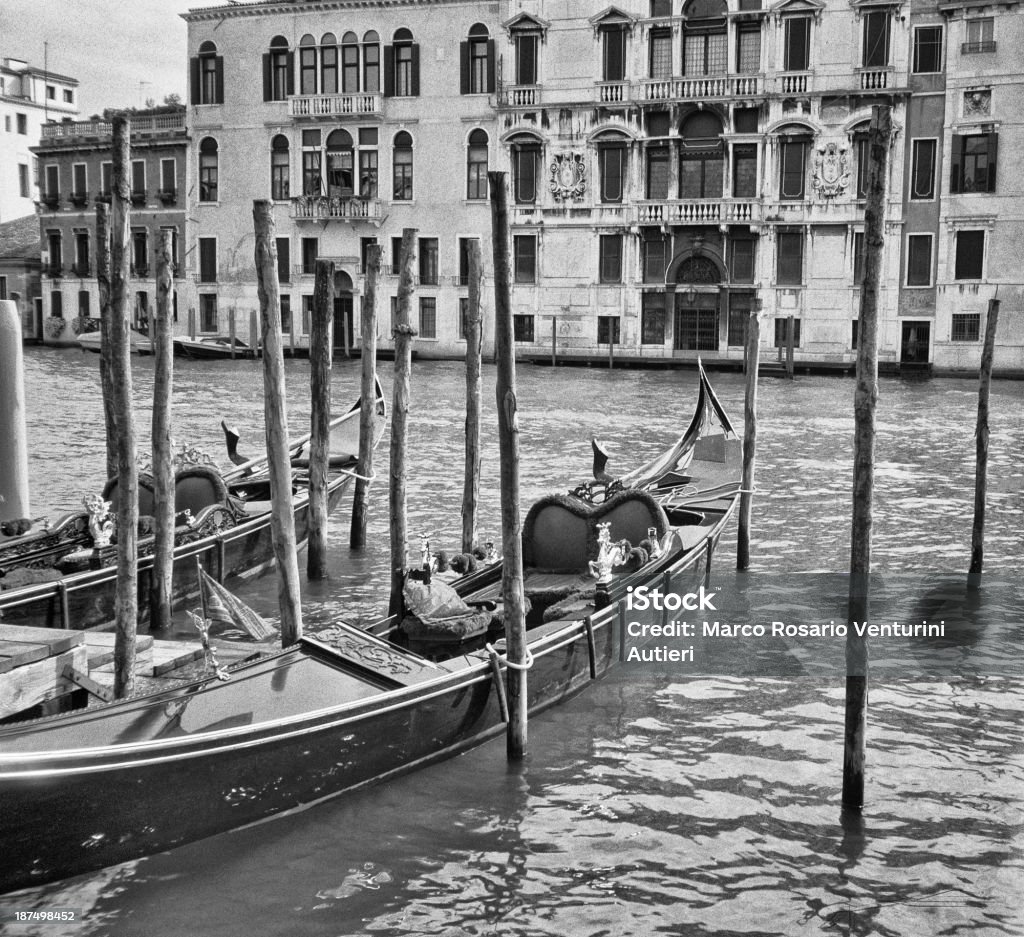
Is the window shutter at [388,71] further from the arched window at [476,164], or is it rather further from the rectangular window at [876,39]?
the rectangular window at [876,39]

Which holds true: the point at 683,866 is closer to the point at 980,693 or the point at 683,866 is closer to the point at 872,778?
the point at 872,778

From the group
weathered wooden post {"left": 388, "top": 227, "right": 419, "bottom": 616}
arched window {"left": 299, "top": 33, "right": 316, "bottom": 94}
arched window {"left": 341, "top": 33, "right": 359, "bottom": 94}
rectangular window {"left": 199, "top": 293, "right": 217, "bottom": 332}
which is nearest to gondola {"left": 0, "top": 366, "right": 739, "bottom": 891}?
weathered wooden post {"left": 388, "top": 227, "right": 419, "bottom": 616}

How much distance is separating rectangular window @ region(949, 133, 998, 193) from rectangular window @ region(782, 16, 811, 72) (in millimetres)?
3013

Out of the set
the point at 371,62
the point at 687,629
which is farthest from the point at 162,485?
the point at 371,62

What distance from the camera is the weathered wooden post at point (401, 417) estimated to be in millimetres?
6180

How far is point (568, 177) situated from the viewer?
24266 mm

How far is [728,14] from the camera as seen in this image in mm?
22875

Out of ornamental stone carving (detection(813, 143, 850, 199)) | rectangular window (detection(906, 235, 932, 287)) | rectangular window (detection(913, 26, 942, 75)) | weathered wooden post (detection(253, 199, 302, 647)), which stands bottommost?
weathered wooden post (detection(253, 199, 302, 647))

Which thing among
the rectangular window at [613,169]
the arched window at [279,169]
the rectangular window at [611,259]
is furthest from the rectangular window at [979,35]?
the arched window at [279,169]

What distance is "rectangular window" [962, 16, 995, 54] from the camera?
70.0ft

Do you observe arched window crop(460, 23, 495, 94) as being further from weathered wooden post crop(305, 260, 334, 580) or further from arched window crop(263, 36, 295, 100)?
weathered wooden post crop(305, 260, 334, 580)

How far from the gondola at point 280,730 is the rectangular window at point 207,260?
2253cm

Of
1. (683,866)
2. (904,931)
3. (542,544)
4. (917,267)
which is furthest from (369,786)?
(917,267)

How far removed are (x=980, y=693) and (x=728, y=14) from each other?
1994 cm
